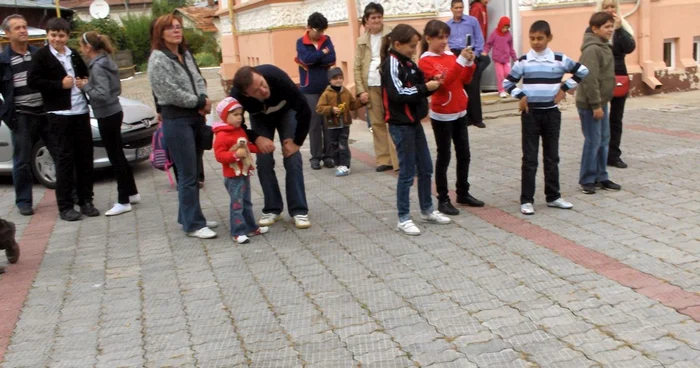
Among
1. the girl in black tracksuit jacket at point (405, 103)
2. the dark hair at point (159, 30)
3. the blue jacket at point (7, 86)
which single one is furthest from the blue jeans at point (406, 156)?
the blue jacket at point (7, 86)

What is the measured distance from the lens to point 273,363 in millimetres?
4176

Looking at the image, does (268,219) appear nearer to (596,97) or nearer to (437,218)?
(437,218)

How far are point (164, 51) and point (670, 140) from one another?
656 cm

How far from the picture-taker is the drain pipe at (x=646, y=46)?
13391mm

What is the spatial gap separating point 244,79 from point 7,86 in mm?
3098

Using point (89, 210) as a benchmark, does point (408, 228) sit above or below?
below

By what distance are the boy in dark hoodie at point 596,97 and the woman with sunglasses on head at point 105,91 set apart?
4.56 meters

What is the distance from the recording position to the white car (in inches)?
373

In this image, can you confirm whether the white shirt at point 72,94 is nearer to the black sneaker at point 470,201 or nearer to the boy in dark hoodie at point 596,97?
the black sneaker at point 470,201

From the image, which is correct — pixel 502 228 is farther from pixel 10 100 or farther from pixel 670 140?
pixel 10 100

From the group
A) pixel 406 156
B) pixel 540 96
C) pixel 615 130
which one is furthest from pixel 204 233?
pixel 615 130

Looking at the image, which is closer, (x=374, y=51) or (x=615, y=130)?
(x=615, y=130)

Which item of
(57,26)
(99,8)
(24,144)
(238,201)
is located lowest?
(238,201)

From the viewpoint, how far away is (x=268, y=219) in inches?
275
